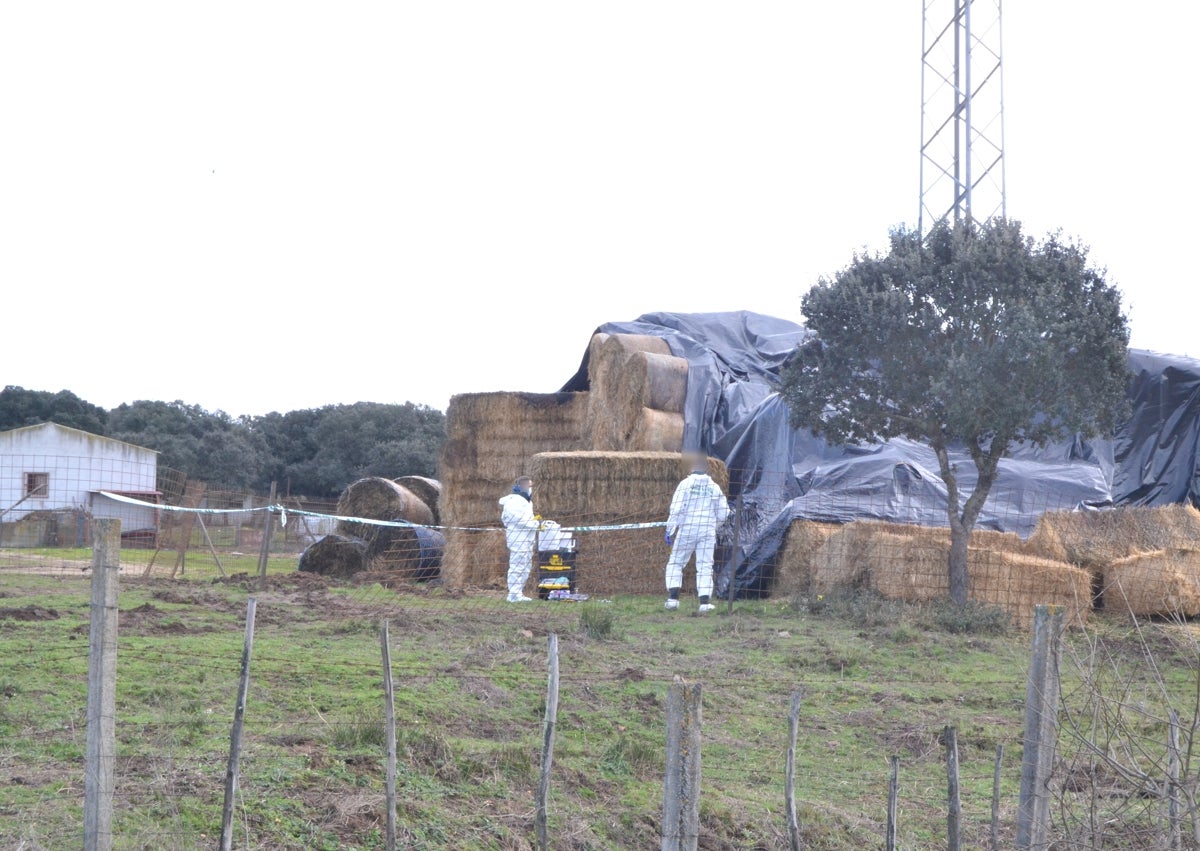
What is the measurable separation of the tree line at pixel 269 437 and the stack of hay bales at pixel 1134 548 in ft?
118

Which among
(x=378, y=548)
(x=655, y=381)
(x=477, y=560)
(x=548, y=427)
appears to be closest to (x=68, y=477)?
(x=378, y=548)

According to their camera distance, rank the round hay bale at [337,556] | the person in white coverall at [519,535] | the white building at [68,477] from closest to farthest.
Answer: the person in white coverall at [519,535] < the round hay bale at [337,556] < the white building at [68,477]

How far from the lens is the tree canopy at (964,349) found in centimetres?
1326

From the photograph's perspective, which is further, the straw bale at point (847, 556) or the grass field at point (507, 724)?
the straw bale at point (847, 556)

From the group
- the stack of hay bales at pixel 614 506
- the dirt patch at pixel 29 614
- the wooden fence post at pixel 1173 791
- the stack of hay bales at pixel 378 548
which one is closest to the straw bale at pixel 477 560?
the stack of hay bales at pixel 378 548

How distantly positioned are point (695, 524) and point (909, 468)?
13.1ft

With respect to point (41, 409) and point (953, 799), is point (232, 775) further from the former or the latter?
point (41, 409)

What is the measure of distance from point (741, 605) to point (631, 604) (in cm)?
133

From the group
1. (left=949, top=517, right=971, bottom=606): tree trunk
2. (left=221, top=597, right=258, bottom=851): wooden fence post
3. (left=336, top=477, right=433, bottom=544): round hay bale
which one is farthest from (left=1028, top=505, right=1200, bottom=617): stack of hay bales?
(left=221, top=597, right=258, bottom=851): wooden fence post

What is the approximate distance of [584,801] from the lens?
6.36 meters

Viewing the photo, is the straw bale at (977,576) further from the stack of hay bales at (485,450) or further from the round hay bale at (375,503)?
the round hay bale at (375,503)

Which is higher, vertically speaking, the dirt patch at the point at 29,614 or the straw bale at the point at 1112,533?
the straw bale at the point at 1112,533

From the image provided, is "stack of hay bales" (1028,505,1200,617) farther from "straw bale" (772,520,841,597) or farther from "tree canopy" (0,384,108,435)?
"tree canopy" (0,384,108,435)

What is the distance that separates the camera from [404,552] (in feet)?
64.6
